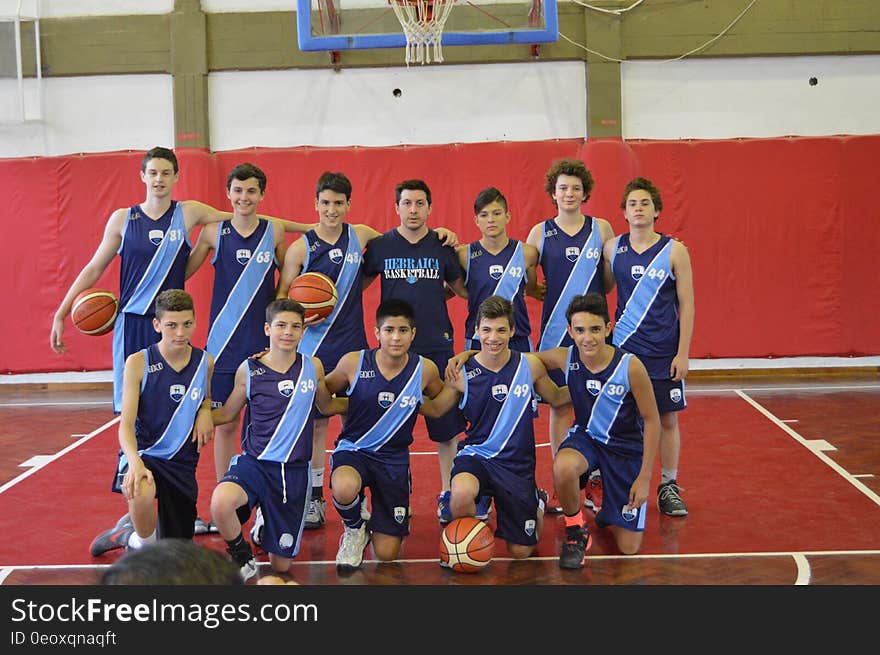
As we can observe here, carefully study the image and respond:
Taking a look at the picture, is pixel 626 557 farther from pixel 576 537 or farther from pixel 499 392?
pixel 499 392

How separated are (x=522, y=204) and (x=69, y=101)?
4412 mm

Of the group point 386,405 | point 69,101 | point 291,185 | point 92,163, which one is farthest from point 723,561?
point 69,101

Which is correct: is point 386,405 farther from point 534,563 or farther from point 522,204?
point 522,204

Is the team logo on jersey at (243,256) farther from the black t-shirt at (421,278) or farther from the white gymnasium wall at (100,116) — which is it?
the white gymnasium wall at (100,116)

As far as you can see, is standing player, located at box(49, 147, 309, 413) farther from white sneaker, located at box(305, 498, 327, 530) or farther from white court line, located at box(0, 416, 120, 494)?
white court line, located at box(0, 416, 120, 494)

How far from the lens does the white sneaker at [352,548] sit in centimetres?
405

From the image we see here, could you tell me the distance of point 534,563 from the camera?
13.5 feet

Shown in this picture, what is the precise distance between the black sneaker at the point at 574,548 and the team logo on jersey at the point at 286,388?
1.33 m

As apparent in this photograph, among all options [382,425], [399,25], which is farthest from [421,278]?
[399,25]

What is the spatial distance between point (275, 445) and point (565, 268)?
1788 mm

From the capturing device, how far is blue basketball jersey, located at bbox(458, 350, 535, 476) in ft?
13.9

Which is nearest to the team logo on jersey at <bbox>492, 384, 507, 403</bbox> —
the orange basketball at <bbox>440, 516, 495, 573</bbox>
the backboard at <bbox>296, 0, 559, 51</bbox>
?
the orange basketball at <bbox>440, 516, 495, 573</bbox>

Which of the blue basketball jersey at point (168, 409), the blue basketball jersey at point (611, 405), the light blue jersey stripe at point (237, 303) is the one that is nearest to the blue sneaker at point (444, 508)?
the blue basketball jersey at point (611, 405)

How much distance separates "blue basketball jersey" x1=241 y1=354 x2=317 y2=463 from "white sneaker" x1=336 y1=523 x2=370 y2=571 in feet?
1.24
